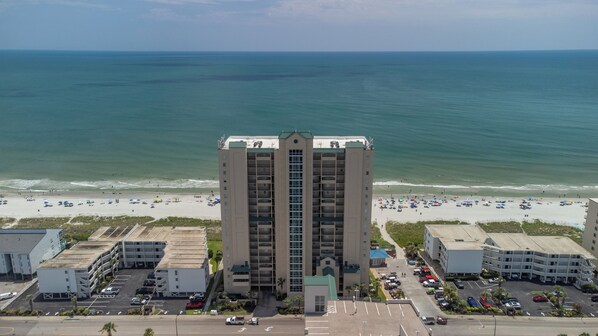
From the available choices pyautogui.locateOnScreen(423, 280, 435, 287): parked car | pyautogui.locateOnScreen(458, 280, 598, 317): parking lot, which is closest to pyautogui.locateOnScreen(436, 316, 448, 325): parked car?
pyautogui.locateOnScreen(458, 280, 598, 317): parking lot

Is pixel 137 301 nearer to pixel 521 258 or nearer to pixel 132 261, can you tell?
pixel 132 261

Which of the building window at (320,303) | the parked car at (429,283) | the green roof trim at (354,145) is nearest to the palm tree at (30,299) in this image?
the building window at (320,303)

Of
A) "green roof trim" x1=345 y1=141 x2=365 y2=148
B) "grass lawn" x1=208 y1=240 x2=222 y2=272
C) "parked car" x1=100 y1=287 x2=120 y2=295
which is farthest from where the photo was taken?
"grass lawn" x1=208 y1=240 x2=222 y2=272

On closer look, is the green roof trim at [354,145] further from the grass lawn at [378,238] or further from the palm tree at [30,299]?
the palm tree at [30,299]

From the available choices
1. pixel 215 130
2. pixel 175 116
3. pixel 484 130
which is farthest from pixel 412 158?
pixel 175 116

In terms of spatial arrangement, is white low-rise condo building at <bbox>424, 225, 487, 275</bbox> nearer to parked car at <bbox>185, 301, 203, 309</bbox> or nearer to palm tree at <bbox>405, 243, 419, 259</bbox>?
palm tree at <bbox>405, 243, 419, 259</bbox>

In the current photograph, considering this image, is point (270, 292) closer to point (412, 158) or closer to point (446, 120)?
point (412, 158)

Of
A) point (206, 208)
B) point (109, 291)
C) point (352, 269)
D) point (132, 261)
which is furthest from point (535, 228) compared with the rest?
point (109, 291)
